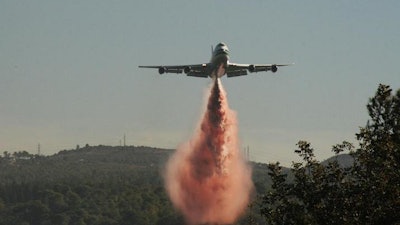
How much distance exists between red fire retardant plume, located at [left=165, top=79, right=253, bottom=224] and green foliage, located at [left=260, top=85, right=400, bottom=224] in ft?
269

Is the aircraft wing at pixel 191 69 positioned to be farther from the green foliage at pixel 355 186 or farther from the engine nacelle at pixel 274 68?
the green foliage at pixel 355 186

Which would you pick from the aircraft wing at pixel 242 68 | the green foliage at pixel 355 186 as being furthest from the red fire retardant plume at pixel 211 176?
the green foliage at pixel 355 186

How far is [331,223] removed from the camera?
4791cm

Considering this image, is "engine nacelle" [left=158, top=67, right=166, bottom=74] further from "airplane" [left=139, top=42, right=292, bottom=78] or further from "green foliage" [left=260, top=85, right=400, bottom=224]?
"green foliage" [left=260, top=85, right=400, bottom=224]

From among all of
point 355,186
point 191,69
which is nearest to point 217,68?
point 191,69

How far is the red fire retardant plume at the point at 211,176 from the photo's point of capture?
142000 millimetres

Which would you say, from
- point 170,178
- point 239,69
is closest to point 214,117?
point 239,69

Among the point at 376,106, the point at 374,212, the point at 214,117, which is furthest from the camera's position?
the point at 214,117

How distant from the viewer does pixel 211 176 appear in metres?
156

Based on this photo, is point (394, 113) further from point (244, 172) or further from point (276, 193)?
point (244, 172)

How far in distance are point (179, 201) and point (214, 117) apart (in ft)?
110

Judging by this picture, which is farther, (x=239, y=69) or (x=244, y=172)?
(x=244, y=172)

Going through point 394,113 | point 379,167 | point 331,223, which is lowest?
point 331,223

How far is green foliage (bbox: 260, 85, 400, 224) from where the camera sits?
46438 mm
